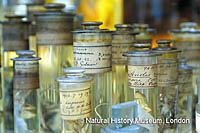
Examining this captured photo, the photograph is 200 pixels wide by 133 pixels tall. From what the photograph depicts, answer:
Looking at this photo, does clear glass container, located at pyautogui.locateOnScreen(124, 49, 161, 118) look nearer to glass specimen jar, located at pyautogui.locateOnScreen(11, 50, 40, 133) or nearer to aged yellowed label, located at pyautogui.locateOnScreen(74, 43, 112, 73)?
aged yellowed label, located at pyautogui.locateOnScreen(74, 43, 112, 73)

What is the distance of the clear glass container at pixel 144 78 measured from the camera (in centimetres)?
88

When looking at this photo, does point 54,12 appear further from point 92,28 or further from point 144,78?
point 144,78

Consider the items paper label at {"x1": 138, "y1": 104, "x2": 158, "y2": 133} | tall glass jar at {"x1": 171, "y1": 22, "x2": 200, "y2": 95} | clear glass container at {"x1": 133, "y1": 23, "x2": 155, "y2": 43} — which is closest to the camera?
paper label at {"x1": 138, "y1": 104, "x2": 158, "y2": 133}

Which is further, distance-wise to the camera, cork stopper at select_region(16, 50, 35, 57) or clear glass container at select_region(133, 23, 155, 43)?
clear glass container at select_region(133, 23, 155, 43)

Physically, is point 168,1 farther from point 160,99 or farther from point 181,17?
point 160,99

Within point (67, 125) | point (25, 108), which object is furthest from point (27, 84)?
point (67, 125)

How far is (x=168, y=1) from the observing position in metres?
2.28

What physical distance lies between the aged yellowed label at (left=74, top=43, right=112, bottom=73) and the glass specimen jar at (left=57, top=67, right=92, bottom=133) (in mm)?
91

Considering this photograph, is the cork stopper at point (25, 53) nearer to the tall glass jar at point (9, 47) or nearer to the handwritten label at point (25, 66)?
the handwritten label at point (25, 66)

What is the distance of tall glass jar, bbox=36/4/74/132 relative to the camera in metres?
1.10

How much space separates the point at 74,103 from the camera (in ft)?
2.65

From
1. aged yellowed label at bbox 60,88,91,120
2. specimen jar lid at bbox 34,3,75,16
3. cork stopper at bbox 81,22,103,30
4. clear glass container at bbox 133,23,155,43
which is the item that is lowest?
aged yellowed label at bbox 60,88,91,120

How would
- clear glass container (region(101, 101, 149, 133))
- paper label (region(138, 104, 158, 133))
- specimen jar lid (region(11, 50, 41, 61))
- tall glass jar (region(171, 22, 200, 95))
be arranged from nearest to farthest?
1. clear glass container (region(101, 101, 149, 133))
2. paper label (region(138, 104, 158, 133))
3. specimen jar lid (region(11, 50, 41, 61))
4. tall glass jar (region(171, 22, 200, 95))

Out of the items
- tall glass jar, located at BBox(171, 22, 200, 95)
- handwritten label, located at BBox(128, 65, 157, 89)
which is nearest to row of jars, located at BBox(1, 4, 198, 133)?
handwritten label, located at BBox(128, 65, 157, 89)
